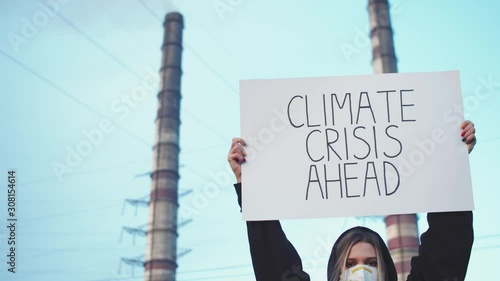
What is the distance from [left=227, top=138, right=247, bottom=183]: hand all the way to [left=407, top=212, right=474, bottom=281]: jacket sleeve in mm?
653

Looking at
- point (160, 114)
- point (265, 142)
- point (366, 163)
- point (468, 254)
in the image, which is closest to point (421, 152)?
point (366, 163)

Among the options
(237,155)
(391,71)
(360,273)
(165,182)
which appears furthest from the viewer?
(165,182)

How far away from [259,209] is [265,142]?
237 millimetres

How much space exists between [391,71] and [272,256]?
54.6 feet

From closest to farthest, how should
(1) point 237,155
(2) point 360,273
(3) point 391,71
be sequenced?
(2) point 360,273
(1) point 237,155
(3) point 391,71

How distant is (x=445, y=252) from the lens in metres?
2.26

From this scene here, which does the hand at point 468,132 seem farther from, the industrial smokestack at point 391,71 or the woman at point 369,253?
the industrial smokestack at point 391,71

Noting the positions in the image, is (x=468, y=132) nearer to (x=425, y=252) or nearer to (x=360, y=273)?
(x=425, y=252)

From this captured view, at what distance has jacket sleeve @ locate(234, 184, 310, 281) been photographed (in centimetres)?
230

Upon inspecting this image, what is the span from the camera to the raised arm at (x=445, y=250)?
225cm

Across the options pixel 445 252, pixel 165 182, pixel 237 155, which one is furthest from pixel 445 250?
pixel 165 182

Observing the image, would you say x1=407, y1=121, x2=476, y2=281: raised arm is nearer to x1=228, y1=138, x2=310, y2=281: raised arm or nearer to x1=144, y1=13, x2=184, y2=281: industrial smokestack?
x1=228, y1=138, x2=310, y2=281: raised arm

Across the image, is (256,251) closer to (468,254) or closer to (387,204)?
(387,204)

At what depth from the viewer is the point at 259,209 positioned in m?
2.36
